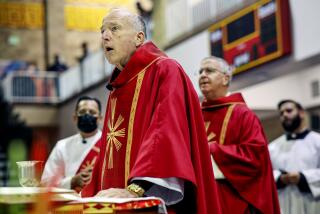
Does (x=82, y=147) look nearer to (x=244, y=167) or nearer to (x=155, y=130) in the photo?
(x=244, y=167)

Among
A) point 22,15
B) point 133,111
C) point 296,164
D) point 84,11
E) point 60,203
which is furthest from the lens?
point 84,11

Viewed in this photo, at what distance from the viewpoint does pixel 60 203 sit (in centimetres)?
288

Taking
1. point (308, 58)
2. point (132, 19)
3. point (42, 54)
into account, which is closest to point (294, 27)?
point (308, 58)

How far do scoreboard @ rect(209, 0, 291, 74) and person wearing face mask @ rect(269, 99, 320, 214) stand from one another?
2.01m

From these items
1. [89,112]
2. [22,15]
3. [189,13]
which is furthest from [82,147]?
[22,15]

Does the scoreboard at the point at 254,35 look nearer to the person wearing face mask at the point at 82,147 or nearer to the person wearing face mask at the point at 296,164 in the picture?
the person wearing face mask at the point at 296,164

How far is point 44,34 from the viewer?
81.9ft

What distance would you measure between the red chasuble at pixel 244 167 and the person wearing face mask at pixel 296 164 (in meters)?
1.39

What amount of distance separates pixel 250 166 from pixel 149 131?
2.37m

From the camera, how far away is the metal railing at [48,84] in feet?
66.4

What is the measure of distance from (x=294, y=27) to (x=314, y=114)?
495cm

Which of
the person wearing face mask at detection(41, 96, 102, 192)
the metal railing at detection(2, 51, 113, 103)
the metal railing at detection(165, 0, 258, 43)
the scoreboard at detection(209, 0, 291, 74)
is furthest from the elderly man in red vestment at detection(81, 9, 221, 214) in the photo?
the metal railing at detection(2, 51, 113, 103)

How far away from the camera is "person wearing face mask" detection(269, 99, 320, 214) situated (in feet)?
24.5

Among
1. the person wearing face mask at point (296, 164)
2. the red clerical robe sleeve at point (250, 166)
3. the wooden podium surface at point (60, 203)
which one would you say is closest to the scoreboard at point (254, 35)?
the person wearing face mask at point (296, 164)
